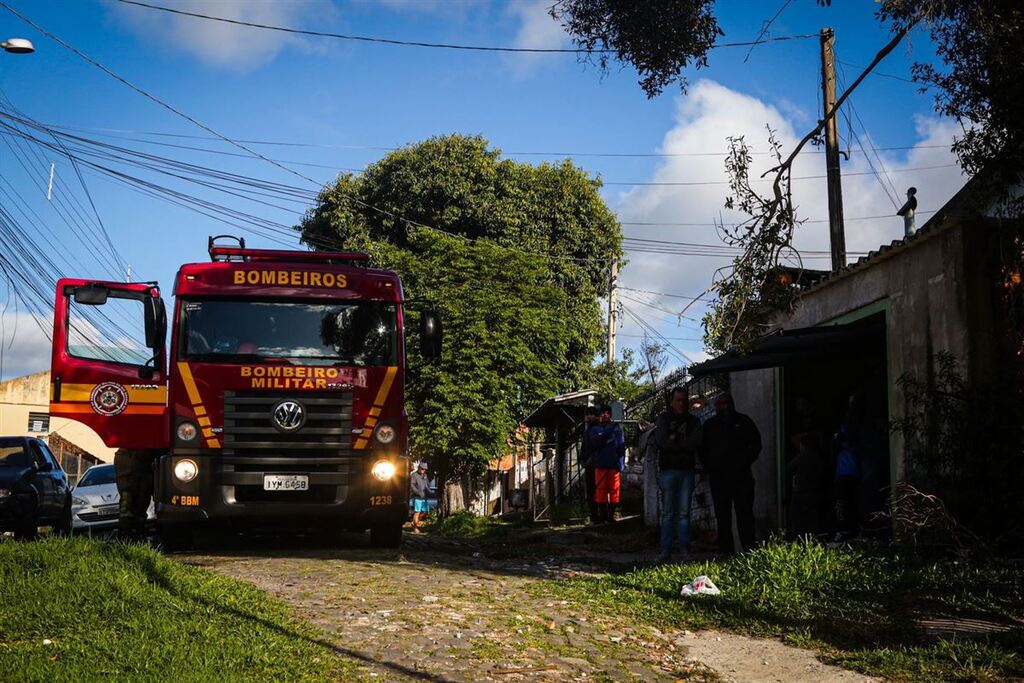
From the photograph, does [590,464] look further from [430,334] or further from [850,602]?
[850,602]

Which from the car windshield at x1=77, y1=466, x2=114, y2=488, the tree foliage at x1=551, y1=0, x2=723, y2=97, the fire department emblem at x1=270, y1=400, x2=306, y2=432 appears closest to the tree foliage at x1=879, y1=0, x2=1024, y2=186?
the tree foliage at x1=551, y1=0, x2=723, y2=97

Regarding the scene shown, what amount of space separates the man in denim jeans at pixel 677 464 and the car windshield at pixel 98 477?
10.5 m

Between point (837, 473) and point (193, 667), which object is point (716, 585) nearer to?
point (837, 473)

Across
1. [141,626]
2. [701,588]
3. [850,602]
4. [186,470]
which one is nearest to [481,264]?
[186,470]

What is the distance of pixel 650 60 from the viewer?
9664 millimetres

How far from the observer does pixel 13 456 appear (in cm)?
1414

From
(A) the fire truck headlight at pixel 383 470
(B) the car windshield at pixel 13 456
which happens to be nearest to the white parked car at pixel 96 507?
(B) the car windshield at pixel 13 456

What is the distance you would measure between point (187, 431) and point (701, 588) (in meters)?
5.26

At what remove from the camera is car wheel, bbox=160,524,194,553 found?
1090cm

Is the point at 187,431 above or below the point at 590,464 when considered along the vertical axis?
above

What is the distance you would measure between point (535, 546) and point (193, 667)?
8768 mm

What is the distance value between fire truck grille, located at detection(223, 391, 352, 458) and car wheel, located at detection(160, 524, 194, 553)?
1.47 metres

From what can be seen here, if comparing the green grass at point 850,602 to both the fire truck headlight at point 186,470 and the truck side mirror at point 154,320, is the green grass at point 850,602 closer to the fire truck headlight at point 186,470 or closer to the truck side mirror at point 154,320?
the fire truck headlight at point 186,470

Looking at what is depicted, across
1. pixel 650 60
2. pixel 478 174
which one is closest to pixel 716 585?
pixel 650 60
